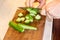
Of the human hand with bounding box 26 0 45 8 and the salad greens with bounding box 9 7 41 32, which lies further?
the human hand with bounding box 26 0 45 8

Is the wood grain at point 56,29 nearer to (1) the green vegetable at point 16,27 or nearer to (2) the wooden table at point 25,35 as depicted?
(2) the wooden table at point 25,35

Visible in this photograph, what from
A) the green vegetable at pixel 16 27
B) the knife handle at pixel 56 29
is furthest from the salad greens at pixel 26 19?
the knife handle at pixel 56 29

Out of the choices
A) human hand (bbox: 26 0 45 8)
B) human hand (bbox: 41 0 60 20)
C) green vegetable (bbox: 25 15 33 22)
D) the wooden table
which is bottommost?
the wooden table

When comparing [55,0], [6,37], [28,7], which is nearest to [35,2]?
[28,7]

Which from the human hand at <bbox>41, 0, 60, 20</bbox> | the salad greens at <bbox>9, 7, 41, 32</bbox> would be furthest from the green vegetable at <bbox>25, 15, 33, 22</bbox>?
the human hand at <bbox>41, 0, 60, 20</bbox>

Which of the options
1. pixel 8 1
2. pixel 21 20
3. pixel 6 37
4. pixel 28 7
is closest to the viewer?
pixel 6 37

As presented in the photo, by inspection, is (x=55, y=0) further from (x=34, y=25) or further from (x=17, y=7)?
(x=17, y=7)

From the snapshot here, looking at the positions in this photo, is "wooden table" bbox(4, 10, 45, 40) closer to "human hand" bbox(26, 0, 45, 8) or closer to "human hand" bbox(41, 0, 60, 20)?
"human hand" bbox(41, 0, 60, 20)

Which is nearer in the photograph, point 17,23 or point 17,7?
point 17,23

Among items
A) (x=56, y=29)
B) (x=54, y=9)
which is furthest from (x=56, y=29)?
(x=54, y=9)

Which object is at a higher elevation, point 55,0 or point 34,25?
point 55,0

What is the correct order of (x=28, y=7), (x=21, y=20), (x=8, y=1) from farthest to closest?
(x=8, y=1) < (x=28, y=7) < (x=21, y=20)
